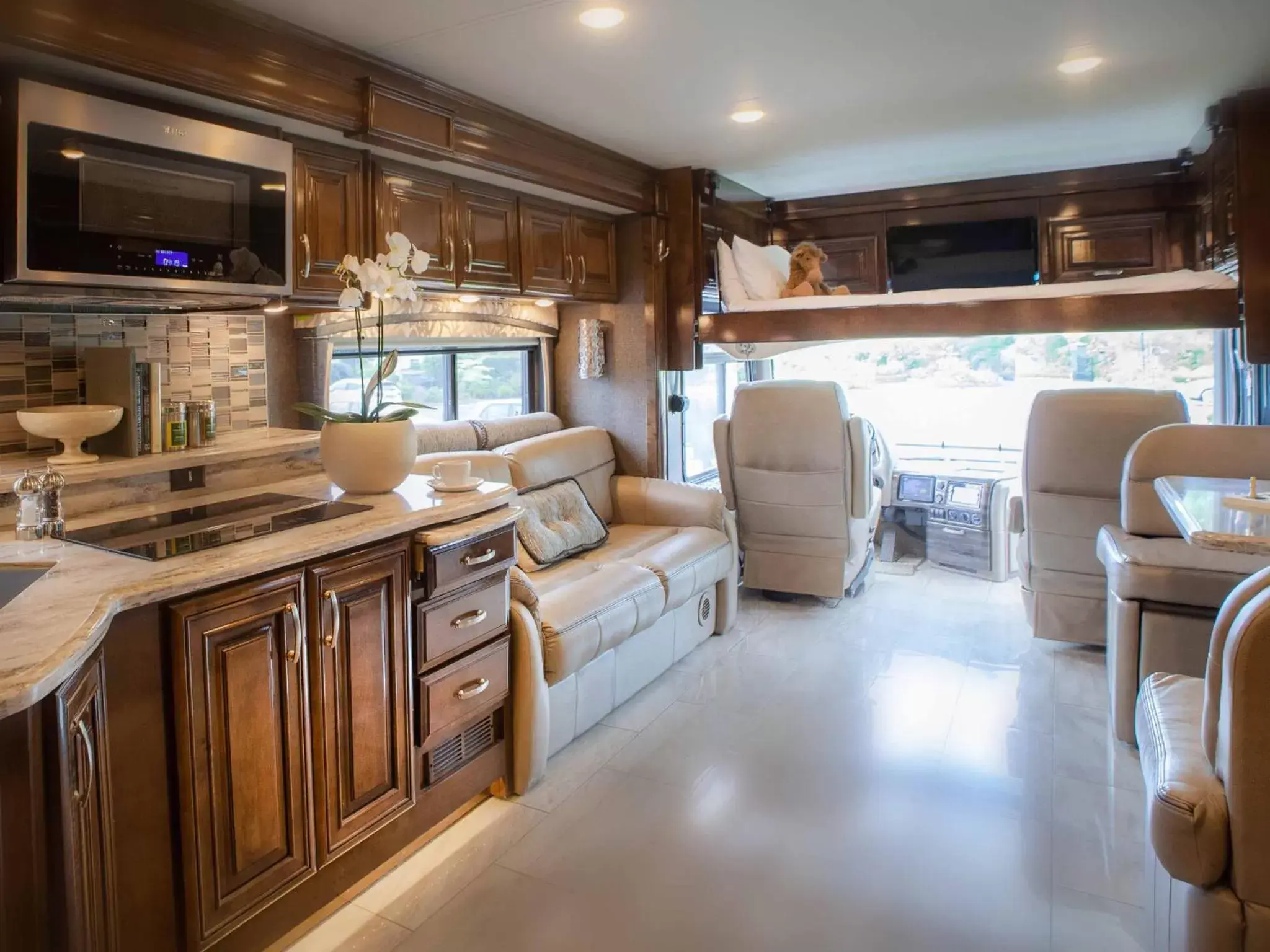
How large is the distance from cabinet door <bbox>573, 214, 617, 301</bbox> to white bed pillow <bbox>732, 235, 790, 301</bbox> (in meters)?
0.69

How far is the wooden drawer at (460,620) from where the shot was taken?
7.84ft

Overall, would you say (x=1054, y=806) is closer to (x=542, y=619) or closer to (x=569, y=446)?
(x=542, y=619)

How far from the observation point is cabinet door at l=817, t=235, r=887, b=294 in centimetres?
524

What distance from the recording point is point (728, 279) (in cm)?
464

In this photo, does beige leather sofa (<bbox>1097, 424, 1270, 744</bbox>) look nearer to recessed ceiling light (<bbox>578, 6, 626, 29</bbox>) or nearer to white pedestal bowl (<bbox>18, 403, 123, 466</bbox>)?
recessed ceiling light (<bbox>578, 6, 626, 29</bbox>)

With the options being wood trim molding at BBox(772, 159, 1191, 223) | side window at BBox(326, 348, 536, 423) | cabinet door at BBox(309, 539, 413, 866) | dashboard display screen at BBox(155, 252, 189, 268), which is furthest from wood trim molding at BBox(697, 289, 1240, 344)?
dashboard display screen at BBox(155, 252, 189, 268)

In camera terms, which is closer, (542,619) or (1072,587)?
(542,619)

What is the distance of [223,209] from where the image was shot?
7.68 feet

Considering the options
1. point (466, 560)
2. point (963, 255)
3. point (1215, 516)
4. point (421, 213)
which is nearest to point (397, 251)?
point (421, 213)

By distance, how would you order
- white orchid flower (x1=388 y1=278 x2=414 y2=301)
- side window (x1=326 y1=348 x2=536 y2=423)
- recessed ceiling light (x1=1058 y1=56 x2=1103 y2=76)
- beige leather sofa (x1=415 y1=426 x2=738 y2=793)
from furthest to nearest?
side window (x1=326 y1=348 x2=536 y2=423)
recessed ceiling light (x1=1058 y1=56 x2=1103 y2=76)
beige leather sofa (x1=415 y1=426 x2=738 y2=793)
white orchid flower (x1=388 y1=278 x2=414 y2=301)

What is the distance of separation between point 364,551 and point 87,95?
125 cm

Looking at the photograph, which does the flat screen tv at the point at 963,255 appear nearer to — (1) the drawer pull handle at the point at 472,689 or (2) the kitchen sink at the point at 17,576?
(1) the drawer pull handle at the point at 472,689

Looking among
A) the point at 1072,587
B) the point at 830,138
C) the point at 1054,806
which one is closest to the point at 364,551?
the point at 1054,806

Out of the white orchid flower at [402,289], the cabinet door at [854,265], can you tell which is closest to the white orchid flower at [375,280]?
the white orchid flower at [402,289]
